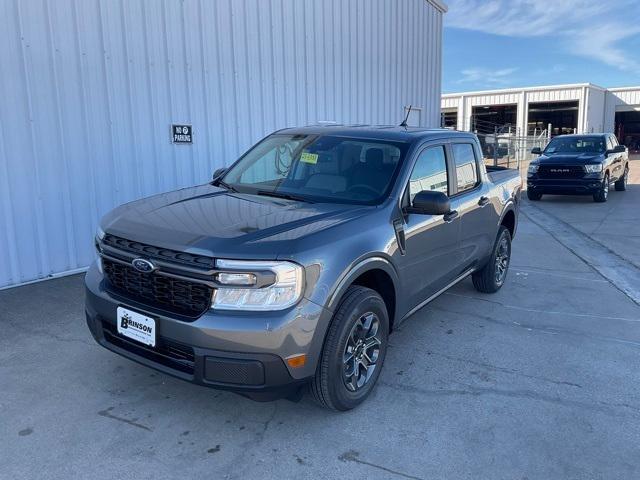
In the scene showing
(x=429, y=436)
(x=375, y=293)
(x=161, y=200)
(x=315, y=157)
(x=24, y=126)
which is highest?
(x=24, y=126)

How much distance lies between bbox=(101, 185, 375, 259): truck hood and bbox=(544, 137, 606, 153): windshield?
13.8 meters

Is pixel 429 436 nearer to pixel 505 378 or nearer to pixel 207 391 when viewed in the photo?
pixel 505 378

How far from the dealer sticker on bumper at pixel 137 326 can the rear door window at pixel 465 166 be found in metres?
3.02

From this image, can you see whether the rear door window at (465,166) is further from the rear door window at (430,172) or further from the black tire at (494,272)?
the black tire at (494,272)

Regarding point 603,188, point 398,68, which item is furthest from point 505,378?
point 603,188

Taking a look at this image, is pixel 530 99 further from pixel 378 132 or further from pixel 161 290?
pixel 161 290

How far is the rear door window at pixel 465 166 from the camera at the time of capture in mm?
4836


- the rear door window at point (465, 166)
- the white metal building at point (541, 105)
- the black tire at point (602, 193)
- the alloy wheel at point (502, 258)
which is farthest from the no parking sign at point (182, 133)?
the white metal building at point (541, 105)

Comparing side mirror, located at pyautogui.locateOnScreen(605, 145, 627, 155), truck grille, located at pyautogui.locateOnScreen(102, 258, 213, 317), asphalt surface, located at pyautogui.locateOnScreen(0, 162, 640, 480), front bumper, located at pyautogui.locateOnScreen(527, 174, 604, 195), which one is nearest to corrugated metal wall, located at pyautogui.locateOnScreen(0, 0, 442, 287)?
asphalt surface, located at pyautogui.locateOnScreen(0, 162, 640, 480)

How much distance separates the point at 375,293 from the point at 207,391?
1303 millimetres

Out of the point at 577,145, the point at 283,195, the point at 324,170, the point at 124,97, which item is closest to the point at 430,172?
the point at 324,170

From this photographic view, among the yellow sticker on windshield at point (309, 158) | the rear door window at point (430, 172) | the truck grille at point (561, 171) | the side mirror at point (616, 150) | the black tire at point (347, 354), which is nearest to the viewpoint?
Result: the black tire at point (347, 354)

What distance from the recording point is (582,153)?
14844 millimetres

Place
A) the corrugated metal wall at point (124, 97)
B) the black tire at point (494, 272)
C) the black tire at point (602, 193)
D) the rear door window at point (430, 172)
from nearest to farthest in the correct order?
the rear door window at point (430, 172) → the corrugated metal wall at point (124, 97) → the black tire at point (494, 272) → the black tire at point (602, 193)
